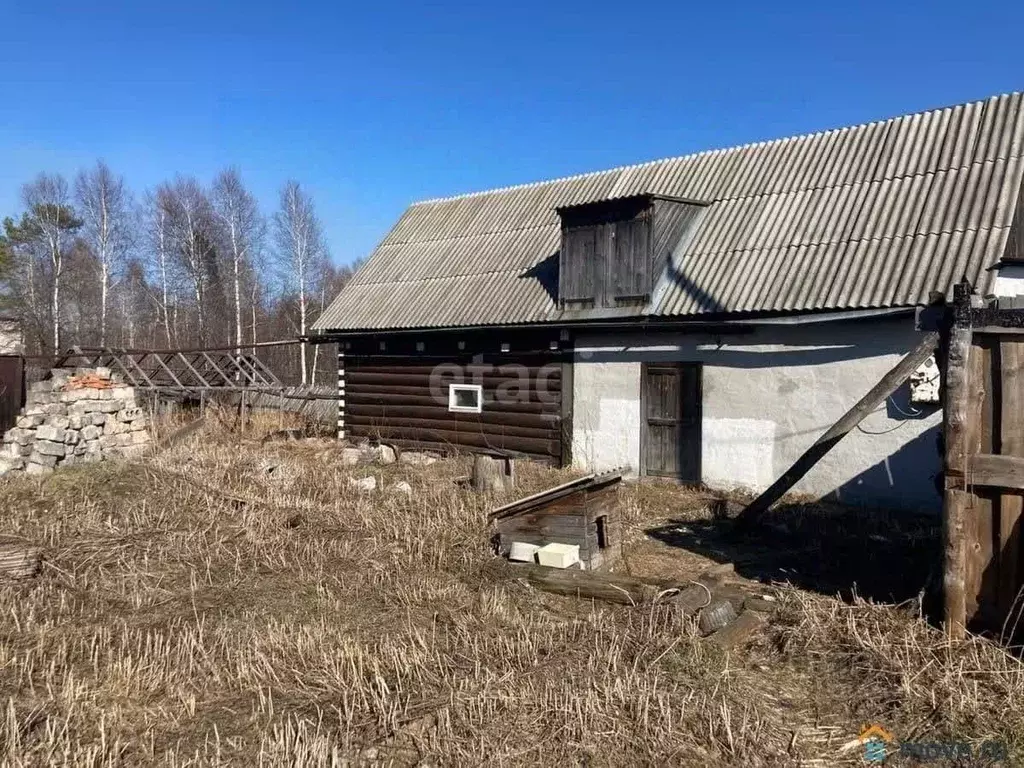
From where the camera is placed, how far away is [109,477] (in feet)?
36.4

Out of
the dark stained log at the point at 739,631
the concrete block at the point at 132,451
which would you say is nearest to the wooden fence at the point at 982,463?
the dark stained log at the point at 739,631

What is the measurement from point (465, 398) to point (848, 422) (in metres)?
8.45

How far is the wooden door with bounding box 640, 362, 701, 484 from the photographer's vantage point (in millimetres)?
11914

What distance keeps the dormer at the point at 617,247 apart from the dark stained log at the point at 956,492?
24.6 feet

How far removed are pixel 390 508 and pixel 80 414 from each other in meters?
6.23

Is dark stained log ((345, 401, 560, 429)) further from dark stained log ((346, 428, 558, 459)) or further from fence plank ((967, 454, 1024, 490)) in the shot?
fence plank ((967, 454, 1024, 490))

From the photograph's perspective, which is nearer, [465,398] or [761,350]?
[761,350]

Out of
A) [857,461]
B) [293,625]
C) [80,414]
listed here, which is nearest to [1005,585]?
[293,625]

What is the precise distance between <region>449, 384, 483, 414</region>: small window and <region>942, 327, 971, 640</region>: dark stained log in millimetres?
10329

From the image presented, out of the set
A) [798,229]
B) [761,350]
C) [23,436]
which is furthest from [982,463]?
[23,436]

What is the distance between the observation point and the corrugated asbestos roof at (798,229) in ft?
33.7

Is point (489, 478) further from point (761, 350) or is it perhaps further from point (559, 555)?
point (761, 350)

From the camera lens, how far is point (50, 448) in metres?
12.5

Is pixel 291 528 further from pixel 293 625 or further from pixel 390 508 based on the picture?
pixel 293 625
